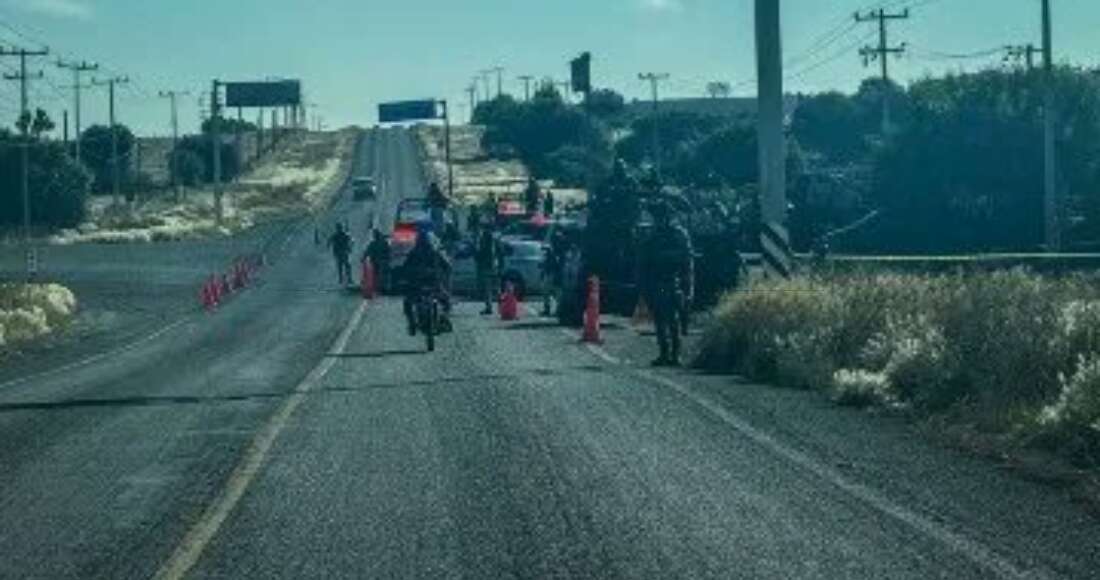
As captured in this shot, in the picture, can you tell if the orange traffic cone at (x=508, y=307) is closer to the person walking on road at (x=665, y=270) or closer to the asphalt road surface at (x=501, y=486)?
the person walking on road at (x=665, y=270)

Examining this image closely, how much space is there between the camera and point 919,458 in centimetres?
1312

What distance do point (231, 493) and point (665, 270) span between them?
11155 millimetres

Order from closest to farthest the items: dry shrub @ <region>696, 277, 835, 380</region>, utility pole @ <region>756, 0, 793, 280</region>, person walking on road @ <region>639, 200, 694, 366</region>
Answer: dry shrub @ <region>696, 277, 835, 380</region>
person walking on road @ <region>639, 200, 694, 366</region>
utility pole @ <region>756, 0, 793, 280</region>

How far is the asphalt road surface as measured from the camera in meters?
9.23

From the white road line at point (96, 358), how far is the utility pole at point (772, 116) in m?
11.0

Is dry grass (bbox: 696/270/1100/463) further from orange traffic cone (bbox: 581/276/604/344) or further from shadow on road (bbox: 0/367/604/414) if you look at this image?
orange traffic cone (bbox: 581/276/604/344)

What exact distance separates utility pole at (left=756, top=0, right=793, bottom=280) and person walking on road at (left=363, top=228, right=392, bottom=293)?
18597 millimetres

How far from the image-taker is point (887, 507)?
34.9ft

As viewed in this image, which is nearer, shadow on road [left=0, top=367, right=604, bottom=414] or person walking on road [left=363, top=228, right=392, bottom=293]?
shadow on road [left=0, top=367, right=604, bottom=414]

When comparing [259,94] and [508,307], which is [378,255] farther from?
[259,94]

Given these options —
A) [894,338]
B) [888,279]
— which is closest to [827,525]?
[894,338]

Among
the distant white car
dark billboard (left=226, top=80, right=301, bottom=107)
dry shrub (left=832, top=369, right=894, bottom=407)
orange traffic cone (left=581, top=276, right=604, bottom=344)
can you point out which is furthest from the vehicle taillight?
dark billboard (left=226, top=80, right=301, bottom=107)

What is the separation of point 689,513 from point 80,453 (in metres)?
6.35

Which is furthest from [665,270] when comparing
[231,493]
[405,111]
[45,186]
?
[45,186]
